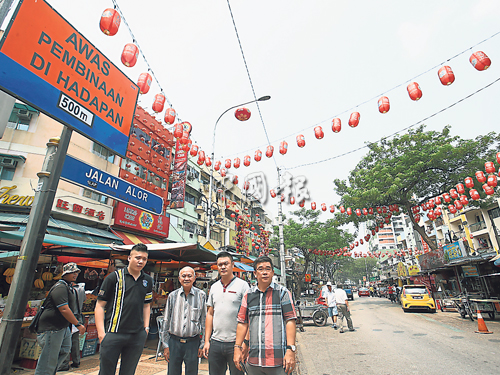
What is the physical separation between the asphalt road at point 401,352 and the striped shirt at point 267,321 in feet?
11.7

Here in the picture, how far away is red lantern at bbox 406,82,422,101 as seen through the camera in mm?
8586

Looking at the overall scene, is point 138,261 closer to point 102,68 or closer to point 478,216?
point 102,68

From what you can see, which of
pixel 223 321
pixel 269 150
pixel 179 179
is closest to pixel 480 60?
pixel 269 150

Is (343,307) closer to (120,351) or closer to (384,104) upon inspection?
(384,104)

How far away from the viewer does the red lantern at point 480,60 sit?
290 inches

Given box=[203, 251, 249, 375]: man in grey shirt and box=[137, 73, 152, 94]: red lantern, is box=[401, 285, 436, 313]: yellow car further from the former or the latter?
box=[137, 73, 152, 94]: red lantern

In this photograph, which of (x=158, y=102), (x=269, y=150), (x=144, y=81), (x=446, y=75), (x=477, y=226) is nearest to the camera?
(x=446, y=75)

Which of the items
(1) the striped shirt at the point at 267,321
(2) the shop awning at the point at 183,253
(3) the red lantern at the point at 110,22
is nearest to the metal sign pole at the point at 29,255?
(1) the striped shirt at the point at 267,321

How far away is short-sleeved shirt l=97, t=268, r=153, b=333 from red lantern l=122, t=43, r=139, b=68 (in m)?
6.04

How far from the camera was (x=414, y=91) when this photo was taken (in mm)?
8594

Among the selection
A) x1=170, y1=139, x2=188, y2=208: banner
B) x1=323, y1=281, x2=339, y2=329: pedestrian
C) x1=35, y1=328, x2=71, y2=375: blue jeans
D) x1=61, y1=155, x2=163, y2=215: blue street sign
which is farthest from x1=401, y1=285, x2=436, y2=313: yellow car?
x1=35, y1=328, x2=71, y2=375: blue jeans

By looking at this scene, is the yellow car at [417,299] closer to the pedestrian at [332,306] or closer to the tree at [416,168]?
the tree at [416,168]

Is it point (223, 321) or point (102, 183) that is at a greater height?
point (102, 183)

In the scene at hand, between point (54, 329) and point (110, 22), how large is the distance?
586cm
